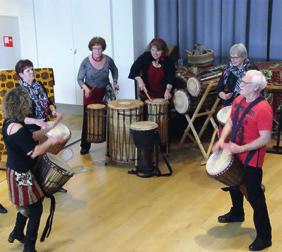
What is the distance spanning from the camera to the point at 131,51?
6.16 metres

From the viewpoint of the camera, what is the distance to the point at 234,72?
427 cm

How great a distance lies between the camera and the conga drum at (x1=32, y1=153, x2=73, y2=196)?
10.0 ft

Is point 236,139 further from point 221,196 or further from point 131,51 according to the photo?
point 131,51

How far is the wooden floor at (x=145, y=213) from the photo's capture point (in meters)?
3.36

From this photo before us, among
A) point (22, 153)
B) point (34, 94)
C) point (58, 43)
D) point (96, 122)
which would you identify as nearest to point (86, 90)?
point (96, 122)

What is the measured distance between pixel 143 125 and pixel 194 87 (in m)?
0.65

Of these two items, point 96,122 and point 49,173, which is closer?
point 49,173

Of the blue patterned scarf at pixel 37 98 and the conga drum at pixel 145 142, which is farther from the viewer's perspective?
the conga drum at pixel 145 142

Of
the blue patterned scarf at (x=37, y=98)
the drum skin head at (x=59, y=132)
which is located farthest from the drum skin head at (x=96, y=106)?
the drum skin head at (x=59, y=132)

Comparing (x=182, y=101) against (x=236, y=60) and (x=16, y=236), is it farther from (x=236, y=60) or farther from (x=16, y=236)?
(x=16, y=236)

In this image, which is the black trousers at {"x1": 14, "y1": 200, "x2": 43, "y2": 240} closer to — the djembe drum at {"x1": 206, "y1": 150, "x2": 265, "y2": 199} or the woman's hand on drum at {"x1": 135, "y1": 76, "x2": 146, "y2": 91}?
the djembe drum at {"x1": 206, "y1": 150, "x2": 265, "y2": 199}

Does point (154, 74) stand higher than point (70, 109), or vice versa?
point (154, 74)

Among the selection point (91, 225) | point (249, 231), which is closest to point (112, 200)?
point (91, 225)

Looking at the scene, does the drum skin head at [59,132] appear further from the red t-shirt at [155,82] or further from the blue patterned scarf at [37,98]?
→ the red t-shirt at [155,82]
